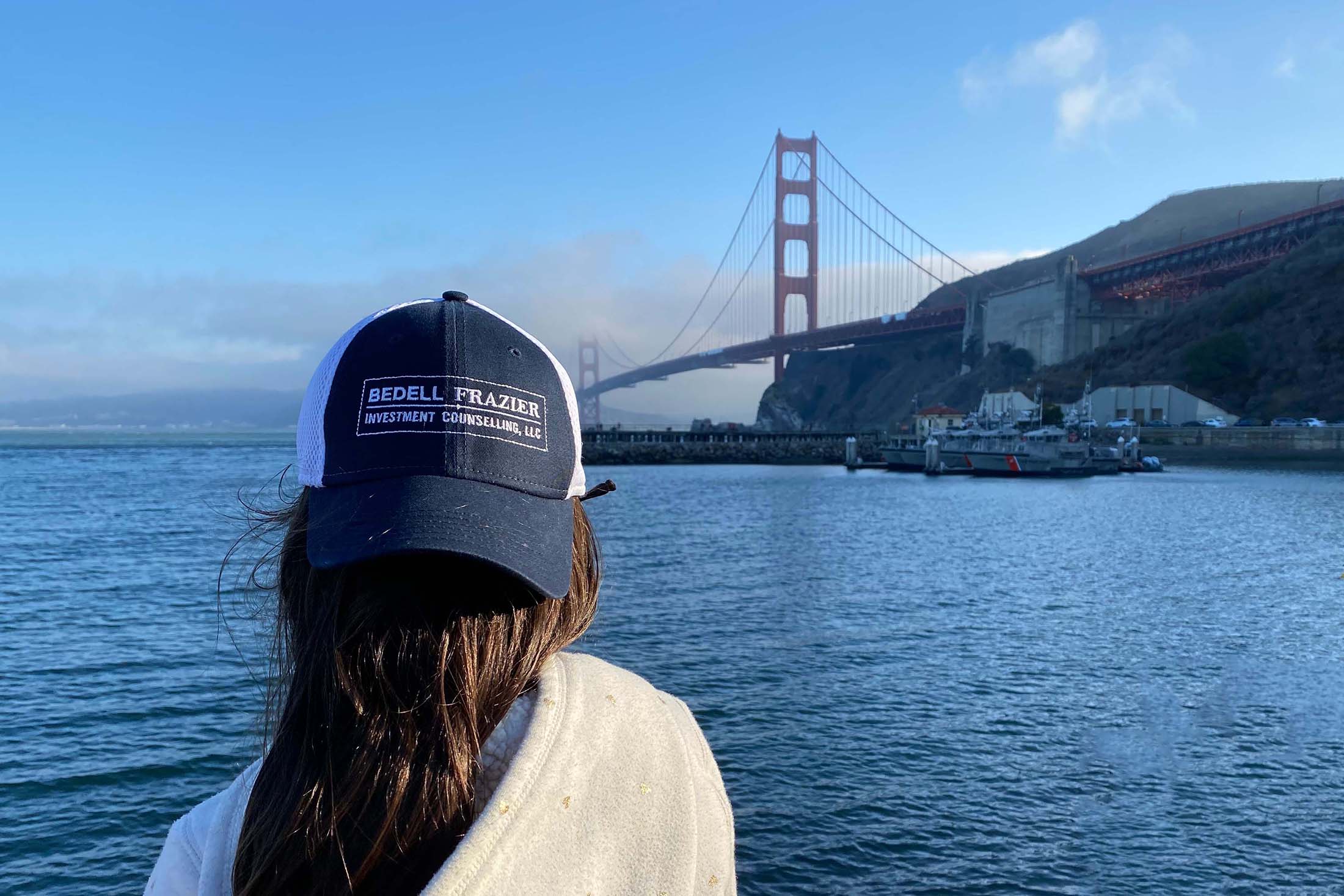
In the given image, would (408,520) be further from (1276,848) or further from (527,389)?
(1276,848)

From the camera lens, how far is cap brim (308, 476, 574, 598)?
0.96m

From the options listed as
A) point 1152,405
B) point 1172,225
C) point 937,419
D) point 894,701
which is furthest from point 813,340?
point 1172,225

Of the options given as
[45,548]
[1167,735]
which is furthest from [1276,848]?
[45,548]

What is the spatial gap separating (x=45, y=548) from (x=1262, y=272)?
81658 millimetres

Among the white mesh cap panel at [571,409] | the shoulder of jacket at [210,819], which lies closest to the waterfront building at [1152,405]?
the white mesh cap panel at [571,409]

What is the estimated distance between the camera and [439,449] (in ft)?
3.31

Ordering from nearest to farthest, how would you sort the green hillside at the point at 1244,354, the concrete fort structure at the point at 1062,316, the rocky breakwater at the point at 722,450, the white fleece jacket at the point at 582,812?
the white fleece jacket at the point at 582,812 → the green hillside at the point at 1244,354 → the rocky breakwater at the point at 722,450 → the concrete fort structure at the point at 1062,316

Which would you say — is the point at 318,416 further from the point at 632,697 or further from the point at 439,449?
the point at 632,697

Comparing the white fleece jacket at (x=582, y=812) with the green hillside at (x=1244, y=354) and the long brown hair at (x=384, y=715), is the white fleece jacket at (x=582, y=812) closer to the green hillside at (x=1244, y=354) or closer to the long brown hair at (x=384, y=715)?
the long brown hair at (x=384, y=715)

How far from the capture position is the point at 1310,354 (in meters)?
62.7

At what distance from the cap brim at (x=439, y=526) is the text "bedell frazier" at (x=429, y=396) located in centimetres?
9

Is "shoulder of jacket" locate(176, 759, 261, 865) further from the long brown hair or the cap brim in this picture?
the cap brim

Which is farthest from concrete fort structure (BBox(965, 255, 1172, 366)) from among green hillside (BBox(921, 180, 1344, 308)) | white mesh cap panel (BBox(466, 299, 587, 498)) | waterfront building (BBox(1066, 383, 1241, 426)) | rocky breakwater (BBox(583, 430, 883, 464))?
white mesh cap panel (BBox(466, 299, 587, 498))

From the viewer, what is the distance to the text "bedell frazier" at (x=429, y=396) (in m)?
1.02
